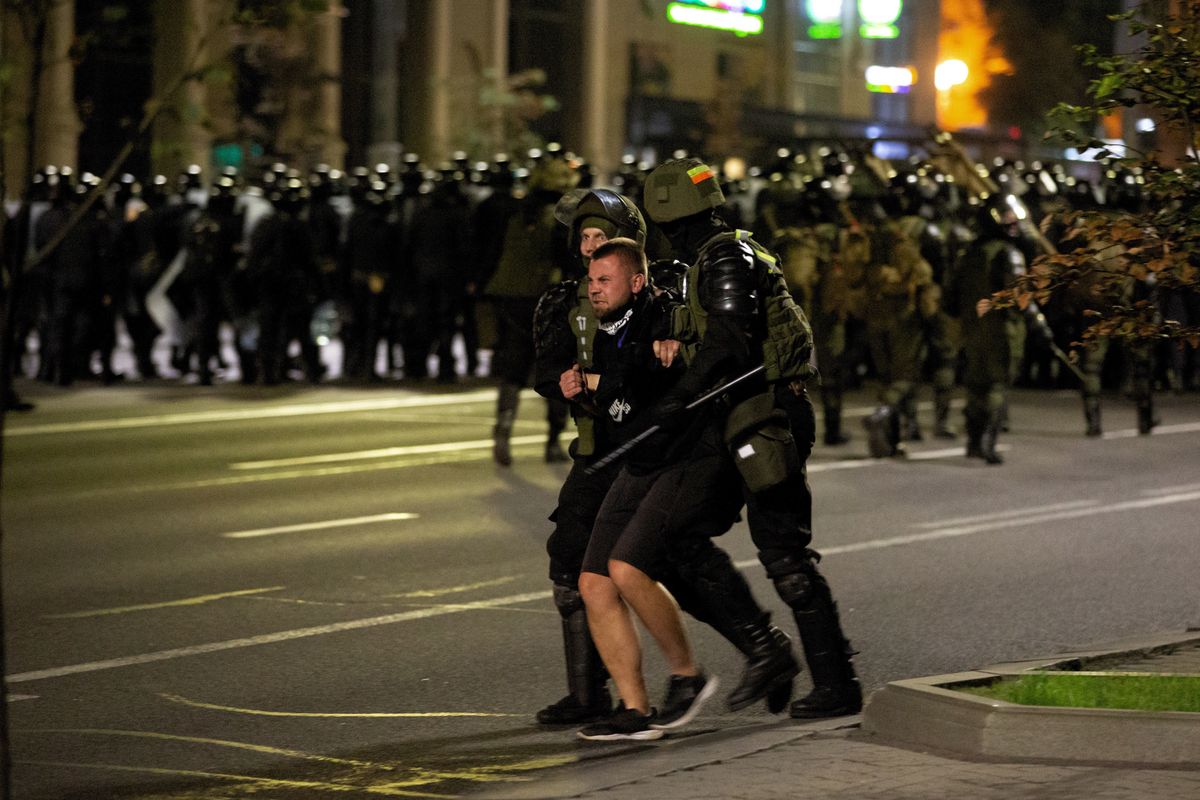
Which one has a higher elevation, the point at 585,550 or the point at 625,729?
the point at 585,550

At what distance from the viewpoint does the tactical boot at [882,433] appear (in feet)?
49.9

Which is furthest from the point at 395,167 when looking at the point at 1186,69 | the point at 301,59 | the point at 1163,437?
the point at 1186,69

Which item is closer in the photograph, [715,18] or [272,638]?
[272,638]

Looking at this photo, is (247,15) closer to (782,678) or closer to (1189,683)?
(782,678)

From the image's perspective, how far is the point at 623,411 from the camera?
6.58m

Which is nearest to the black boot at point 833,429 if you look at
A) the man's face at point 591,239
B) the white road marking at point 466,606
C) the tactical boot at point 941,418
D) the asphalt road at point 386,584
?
the asphalt road at point 386,584

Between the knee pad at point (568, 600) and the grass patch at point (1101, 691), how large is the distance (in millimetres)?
1237

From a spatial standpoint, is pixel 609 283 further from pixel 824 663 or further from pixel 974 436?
pixel 974 436

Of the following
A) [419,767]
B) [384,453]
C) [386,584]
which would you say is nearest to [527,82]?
[384,453]

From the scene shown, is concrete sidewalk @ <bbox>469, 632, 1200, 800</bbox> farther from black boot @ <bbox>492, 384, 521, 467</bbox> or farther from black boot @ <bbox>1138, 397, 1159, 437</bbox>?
black boot @ <bbox>1138, 397, 1159, 437</bbox>

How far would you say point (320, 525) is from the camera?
11.9 metres

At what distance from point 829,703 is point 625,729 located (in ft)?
2.24

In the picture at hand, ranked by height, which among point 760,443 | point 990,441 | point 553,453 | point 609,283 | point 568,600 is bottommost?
point 553,453

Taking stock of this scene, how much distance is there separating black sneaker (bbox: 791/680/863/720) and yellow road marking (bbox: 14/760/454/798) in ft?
4.42
